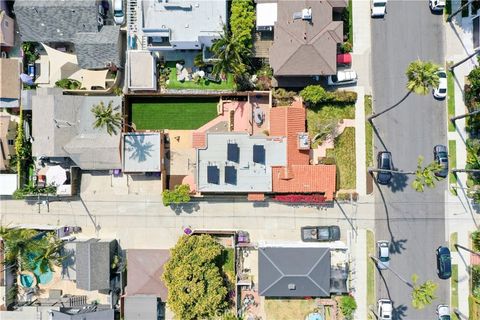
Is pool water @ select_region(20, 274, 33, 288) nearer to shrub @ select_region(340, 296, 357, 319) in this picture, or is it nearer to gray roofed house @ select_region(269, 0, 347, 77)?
shrub @ select_region(340, 296, 357, 319)

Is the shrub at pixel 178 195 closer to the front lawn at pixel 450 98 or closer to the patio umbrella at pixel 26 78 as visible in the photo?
the patio umbrella at pixel 26 78

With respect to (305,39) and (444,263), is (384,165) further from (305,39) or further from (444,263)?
(305,39)

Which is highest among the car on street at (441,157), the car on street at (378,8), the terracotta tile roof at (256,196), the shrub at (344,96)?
the car on street at (378,8)

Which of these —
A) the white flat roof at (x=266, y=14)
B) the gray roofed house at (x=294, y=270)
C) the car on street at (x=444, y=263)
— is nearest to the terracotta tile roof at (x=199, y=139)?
the gray roofed house at (x=294, y=270)

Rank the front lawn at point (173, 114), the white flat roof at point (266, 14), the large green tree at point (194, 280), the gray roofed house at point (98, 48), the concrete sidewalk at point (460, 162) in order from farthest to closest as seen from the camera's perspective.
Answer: the front lawn at point (173, 114)
the concrete sidewalk at point (460, 162)
the gray roofed house at point (98, 48)
the white flat roof at point (266, 14)
the large green tree at point (194, 280)

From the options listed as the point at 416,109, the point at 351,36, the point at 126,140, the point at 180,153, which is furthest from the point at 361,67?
the point at 126,140

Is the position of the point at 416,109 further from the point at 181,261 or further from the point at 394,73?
the point at 181,261

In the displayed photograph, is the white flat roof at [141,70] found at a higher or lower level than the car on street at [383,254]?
higher
